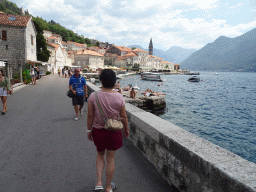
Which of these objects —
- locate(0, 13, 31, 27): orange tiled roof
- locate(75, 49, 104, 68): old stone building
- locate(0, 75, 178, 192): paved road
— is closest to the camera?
locate(0, 75, 178, 192): paved road

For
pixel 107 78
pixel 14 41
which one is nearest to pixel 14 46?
pixel 14 41

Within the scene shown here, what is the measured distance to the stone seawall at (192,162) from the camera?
188cm

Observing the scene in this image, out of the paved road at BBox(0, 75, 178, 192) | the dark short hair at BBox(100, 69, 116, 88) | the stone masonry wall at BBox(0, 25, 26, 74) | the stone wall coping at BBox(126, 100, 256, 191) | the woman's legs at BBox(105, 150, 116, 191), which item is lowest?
the paved road at BBox(0, 75, 178, 192)

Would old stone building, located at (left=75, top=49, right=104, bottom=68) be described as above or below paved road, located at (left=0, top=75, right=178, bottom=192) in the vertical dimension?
above

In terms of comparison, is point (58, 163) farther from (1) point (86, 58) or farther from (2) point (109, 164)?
(1) point (86, 58)

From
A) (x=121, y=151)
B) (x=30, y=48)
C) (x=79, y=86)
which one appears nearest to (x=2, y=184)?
(x=121, y=151)

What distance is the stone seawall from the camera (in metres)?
1.88

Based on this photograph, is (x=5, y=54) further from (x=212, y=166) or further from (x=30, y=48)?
(x=212, y=166)

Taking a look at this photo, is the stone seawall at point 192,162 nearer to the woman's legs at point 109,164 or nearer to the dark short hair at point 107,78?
the woman's legs at point 109,164

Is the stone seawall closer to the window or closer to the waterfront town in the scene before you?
the waterfront town

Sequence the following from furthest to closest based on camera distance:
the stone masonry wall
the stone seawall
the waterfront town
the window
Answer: the stone masonry wall → the window → the waterfront town → the stone seawall

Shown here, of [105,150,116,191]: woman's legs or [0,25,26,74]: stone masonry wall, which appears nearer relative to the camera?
[105,150,116,191]: woman's legs

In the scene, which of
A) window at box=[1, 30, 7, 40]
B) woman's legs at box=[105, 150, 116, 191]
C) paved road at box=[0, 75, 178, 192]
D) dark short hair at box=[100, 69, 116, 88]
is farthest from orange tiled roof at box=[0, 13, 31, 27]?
woman's legs at box=[105, 150, 116, 191]

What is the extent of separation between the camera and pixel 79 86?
662cm
